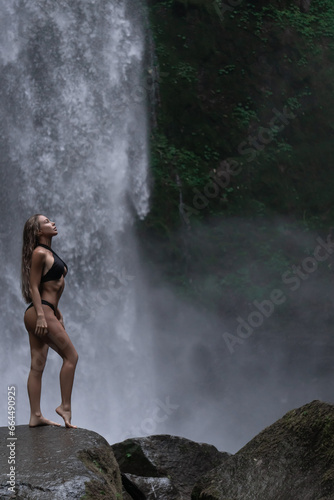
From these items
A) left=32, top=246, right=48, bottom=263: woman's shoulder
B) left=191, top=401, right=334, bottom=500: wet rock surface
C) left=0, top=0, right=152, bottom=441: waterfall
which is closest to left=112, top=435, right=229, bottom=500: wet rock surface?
left=191, top=401, right=334, bottom=500: wet rock surface

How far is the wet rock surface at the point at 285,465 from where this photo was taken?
362cm

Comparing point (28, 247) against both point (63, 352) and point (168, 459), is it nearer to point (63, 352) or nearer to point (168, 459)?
point (63, 352)

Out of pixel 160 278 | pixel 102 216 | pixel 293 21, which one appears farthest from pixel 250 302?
pixel 293 21

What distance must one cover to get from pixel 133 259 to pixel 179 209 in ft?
5.56

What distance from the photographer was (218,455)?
244 inches

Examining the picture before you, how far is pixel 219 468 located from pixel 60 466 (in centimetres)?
121

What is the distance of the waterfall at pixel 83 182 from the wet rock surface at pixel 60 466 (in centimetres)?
806

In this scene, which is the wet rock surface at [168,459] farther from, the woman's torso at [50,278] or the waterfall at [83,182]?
the waterfall at [83,182]

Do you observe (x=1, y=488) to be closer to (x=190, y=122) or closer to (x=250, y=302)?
(x=250, y=302)

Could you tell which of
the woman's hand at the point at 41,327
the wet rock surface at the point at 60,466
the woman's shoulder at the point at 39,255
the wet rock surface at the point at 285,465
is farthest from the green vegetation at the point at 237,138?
the wet rock surface at the point at 60,466

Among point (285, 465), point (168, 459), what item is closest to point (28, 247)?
point (285, 465)

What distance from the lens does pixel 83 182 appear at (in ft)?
42.9

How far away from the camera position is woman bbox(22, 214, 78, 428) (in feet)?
14.4

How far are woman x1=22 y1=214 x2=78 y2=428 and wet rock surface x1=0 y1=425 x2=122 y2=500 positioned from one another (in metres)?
0.36
